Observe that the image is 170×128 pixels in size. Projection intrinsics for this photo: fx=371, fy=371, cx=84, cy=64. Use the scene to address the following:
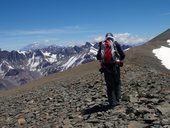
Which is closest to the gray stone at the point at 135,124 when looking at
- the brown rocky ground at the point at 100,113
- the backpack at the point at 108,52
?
the brown rocky ground at the point at 100,113

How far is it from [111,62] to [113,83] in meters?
0.98

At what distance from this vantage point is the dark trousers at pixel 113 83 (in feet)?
49.0

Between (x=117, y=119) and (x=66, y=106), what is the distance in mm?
5292

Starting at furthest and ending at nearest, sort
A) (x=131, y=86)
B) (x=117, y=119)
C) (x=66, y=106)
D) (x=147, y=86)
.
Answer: (x=131, y=86), (x=147, y=86), (x=66, y=106), (x=117, y=119)

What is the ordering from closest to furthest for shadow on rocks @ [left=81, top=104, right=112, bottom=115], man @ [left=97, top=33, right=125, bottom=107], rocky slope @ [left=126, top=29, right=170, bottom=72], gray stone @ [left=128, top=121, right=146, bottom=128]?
gray stone @ [left=128, top=121, right=146, bottom=128] → shadow on rocks @ [left=81, top=104, right=112, bottom=115] → man @ [left=97, top=33, right=125, bottom=107] → rocky slope @ [left=126, top=29, right=170, bottom=72]

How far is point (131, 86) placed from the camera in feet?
66.1

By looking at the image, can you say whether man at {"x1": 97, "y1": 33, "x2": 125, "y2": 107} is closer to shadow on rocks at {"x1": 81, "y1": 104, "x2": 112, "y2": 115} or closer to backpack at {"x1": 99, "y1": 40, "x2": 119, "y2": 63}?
backpack at {"x1": 99, "y1": 40, "x2": 119, "y2": 63}

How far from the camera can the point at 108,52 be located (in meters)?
14.7

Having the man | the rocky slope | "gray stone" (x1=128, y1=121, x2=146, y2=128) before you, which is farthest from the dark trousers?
the rocky slope

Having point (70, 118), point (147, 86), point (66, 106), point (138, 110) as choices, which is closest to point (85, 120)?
point (70, 118)

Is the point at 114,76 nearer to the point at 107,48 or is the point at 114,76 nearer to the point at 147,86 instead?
the point at 107,48

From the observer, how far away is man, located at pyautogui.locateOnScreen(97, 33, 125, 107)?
14.8m

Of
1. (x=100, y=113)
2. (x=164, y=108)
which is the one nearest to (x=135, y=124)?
(x=164, y=108)

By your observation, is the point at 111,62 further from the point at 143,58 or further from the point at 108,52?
the point at 143,58
